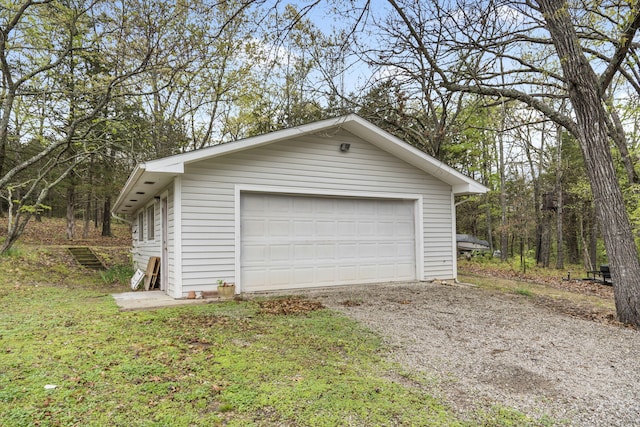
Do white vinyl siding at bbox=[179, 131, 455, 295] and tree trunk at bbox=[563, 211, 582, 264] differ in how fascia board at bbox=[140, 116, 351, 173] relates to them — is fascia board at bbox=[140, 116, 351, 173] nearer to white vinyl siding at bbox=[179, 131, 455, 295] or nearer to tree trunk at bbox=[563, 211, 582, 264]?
white vinyl siding at bbox=[179, 131, 455, 295]

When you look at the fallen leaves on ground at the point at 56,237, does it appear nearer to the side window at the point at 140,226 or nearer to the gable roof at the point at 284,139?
the side window at the point at 140,226

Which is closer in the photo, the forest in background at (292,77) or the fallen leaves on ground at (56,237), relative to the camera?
the forest in background at (292,77)

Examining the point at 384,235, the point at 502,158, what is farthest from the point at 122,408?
the point at 502,158

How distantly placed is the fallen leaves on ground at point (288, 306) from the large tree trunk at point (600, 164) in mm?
4529

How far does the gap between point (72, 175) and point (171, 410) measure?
55.8 ft

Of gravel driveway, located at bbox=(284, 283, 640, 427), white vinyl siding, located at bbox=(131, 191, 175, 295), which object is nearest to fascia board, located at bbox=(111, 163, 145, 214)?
white vinyl siding, located at bbox=(131, 191, 175, 295)

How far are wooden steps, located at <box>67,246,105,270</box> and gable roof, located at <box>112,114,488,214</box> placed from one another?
4.21m

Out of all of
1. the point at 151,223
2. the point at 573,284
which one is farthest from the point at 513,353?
the point at 151,223

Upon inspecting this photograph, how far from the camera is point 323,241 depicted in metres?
8.39

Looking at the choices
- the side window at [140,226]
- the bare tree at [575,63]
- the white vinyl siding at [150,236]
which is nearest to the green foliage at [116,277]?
the white vinyl siding at [150,236]

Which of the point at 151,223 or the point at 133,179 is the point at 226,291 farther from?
the point at 151,223

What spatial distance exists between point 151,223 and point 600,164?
972 cm

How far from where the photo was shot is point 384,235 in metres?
9.08

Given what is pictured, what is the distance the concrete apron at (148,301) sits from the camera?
6117 millimetres
